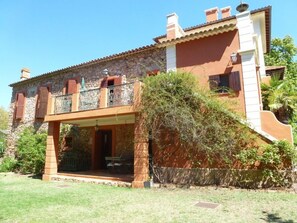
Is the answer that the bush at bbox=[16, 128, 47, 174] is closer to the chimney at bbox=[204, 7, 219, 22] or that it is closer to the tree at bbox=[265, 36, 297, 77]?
the chimney at bbox=[204, 7, 219, 22]

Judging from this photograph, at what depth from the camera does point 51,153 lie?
12.7 m

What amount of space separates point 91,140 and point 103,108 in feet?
17.9

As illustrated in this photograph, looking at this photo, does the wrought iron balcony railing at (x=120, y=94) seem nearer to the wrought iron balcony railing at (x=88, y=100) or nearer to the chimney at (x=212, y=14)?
the wrought iron balcony railing at (x=88, y=100)

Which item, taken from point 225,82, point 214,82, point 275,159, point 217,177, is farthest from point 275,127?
point 214,82

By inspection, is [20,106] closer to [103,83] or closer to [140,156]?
[103,83]

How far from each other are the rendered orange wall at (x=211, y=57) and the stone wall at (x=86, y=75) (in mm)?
1361

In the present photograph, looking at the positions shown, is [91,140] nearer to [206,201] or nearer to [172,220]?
[206,201]

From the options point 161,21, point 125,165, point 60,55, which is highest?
point 161,21

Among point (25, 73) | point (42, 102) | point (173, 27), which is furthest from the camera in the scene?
point (25, 73)

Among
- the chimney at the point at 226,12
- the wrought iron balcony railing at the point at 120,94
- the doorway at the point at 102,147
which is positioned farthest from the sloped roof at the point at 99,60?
the chimney at the point at 226,12

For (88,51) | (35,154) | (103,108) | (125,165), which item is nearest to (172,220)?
(103,108)

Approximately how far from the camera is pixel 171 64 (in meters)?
12.7

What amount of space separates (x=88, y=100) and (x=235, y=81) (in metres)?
7.44

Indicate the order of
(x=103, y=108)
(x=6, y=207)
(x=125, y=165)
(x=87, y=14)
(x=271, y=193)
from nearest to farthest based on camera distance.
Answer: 1. (x=6, y=207)
2. (x=271, y=193)
3. (x=103, y=108)
4. (x=87, y=14)
5. (x=125, y=165)
